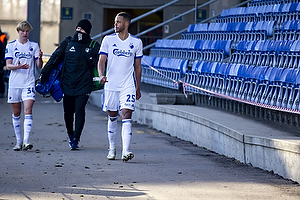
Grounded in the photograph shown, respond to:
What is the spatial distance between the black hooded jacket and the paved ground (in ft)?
2.92

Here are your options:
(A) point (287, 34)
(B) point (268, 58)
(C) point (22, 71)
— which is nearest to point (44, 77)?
(C) point (22, 71)

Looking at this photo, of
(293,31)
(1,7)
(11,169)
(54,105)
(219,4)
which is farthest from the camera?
(1,7)

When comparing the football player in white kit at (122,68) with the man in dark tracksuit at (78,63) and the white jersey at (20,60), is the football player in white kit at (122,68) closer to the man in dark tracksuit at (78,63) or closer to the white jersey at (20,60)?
the man in dark tracksuit at (78,63)

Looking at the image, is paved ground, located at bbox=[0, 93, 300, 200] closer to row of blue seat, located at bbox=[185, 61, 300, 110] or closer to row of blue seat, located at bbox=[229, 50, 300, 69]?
row of blue seat, located at bbox=[185, 61, 300, 110]

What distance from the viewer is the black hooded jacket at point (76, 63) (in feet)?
26.8

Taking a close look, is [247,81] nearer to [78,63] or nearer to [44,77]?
[78,63]

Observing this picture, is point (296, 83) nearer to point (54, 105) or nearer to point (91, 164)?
point (91, 164)

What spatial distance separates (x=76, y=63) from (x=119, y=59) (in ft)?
4.12

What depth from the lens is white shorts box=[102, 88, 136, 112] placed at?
23.2 ft

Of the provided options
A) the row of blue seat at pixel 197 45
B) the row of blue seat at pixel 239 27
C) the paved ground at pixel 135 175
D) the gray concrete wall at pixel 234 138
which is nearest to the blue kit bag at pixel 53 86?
the paved ground at pixel 135 175

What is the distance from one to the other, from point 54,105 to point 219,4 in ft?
28.0

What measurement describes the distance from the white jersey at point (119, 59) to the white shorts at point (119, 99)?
0.06 metres

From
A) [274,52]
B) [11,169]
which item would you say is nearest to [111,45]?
[11,169]

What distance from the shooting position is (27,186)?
17.9ft
